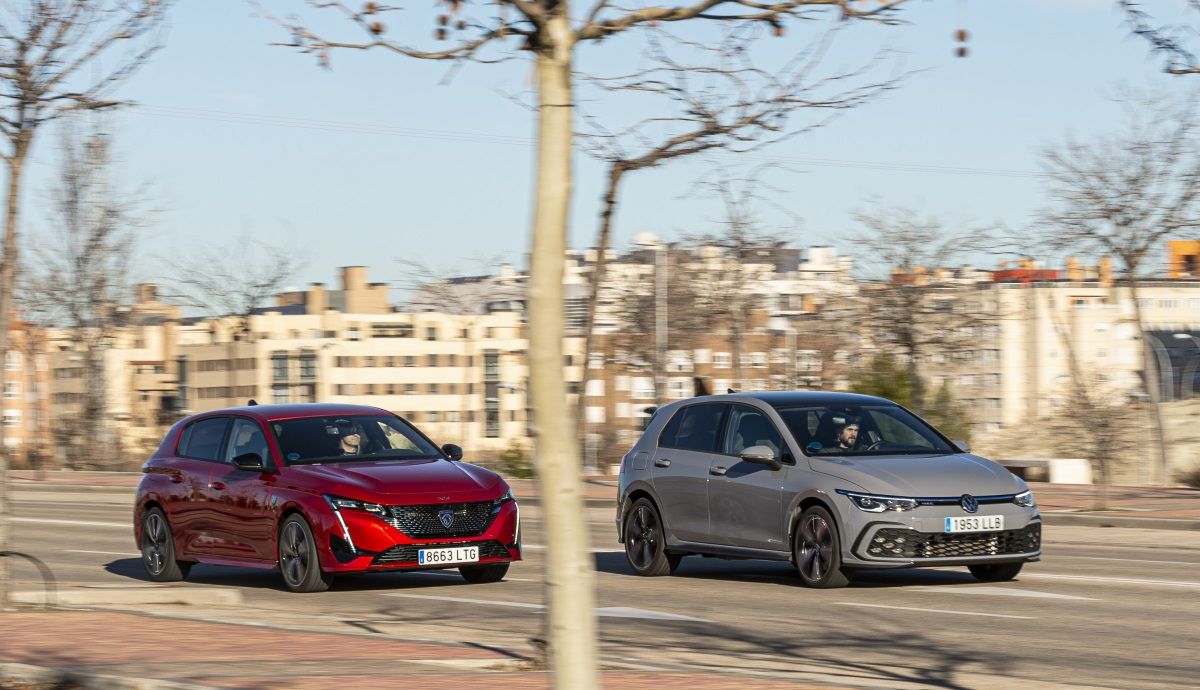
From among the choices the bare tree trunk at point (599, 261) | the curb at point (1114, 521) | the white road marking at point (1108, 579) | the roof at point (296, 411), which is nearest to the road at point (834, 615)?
the white road marking at point (1108, 579)

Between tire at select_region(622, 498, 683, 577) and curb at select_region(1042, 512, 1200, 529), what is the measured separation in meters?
8.08

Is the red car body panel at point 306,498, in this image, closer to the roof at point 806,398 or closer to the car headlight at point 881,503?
the roof at point 806,398

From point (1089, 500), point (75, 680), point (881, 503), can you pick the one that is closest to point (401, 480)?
point (881, 503)

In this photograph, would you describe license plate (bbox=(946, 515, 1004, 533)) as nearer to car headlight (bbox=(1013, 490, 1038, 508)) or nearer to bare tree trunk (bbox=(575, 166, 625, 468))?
car headlight (bbox=(1013, 490, 1038, 508))

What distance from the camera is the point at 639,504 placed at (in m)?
16.6

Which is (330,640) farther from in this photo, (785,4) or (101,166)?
(101,166)

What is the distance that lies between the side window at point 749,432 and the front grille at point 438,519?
2.13 metres

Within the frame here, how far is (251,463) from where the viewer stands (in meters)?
15.9

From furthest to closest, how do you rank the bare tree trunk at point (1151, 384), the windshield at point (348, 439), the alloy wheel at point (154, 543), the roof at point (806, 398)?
1. the bare tree trunk at point (1151, 384)
2. the alloy wheel at point (154, 543)
3. the windshield at point (348, 439)
4. the roof at point (806, 398)

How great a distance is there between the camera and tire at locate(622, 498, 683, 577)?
644 inches

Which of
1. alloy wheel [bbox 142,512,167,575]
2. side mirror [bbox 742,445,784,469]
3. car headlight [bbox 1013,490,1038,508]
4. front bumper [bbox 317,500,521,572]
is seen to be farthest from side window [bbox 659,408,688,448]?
alloy wheel [bbox 142,512,167,575]

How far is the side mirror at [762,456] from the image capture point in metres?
15.0

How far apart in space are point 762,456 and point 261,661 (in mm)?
6276

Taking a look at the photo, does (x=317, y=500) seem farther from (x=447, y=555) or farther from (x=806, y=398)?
(x=806, y=398)
